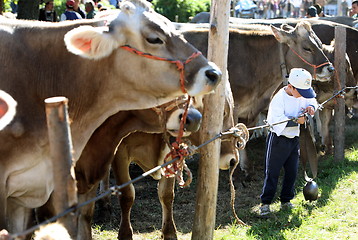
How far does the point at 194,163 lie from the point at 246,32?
7.68ft

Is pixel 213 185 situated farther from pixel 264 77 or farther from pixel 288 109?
pixel 264 77

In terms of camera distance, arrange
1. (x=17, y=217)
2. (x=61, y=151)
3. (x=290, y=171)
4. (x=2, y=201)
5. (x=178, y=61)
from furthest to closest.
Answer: (x=290, y=171), (x=17, y=217), (x=178, y=61), (x=2, y=201), (x=61, y=151)

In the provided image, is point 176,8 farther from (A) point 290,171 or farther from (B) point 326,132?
(A) point 290,171

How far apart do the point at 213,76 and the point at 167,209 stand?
2390 millimetres

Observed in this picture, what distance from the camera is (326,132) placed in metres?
10.7

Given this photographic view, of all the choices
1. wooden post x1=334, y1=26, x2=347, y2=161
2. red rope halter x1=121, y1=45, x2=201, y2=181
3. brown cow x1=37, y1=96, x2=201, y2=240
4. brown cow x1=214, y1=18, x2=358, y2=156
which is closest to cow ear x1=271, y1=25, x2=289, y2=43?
wooden post x1=334, y1=26, x2=347, y2=161

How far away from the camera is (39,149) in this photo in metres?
4.48

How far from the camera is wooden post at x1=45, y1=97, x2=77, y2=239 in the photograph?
2.93 meters

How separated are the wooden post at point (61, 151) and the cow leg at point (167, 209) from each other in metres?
3.35

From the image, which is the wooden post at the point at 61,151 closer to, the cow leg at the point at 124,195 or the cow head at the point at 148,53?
the cow head at the point at 148,53

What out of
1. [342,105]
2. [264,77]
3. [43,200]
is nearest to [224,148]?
[43,200]

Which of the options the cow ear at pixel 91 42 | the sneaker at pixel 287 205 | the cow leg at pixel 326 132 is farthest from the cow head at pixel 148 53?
the cow leg at pixel 326 132

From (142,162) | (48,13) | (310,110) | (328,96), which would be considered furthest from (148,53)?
(48,13)

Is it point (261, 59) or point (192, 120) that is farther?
point (261, 59)
